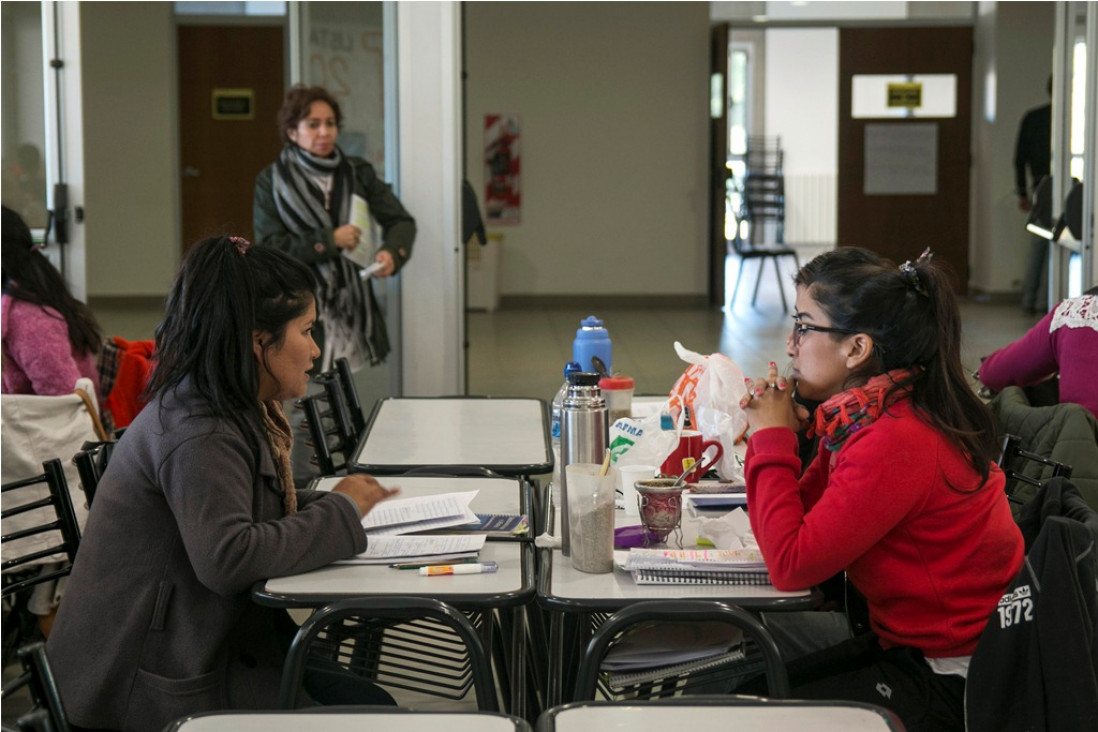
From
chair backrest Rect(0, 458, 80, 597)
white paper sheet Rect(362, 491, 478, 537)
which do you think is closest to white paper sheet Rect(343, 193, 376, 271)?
chair backrest Rect(0, 458, 80, 597)

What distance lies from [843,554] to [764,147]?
13.8 meters

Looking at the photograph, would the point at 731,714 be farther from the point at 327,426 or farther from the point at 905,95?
the point at 905,95

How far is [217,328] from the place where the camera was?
6.21 feet

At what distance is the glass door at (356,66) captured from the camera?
5508 mm

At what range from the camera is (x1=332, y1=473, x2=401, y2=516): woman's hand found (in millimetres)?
2043

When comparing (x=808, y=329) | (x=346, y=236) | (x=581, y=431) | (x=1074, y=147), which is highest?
(x=1074, y=147)

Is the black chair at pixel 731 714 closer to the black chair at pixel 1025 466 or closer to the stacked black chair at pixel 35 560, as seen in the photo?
the stacked black chair at pixel 35 560

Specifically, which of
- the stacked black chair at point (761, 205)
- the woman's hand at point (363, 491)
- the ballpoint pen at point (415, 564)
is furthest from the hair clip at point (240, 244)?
the stacked black chair at point (761, 205)

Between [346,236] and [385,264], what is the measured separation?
19cm

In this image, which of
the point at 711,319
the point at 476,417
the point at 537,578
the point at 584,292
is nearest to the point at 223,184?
the point at 584,292

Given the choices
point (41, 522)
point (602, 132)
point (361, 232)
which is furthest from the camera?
point (602, 132)

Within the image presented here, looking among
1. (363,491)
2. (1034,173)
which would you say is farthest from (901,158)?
(363,491)

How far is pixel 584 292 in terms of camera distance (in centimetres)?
1129

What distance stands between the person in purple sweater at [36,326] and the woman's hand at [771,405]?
89.9 inches
